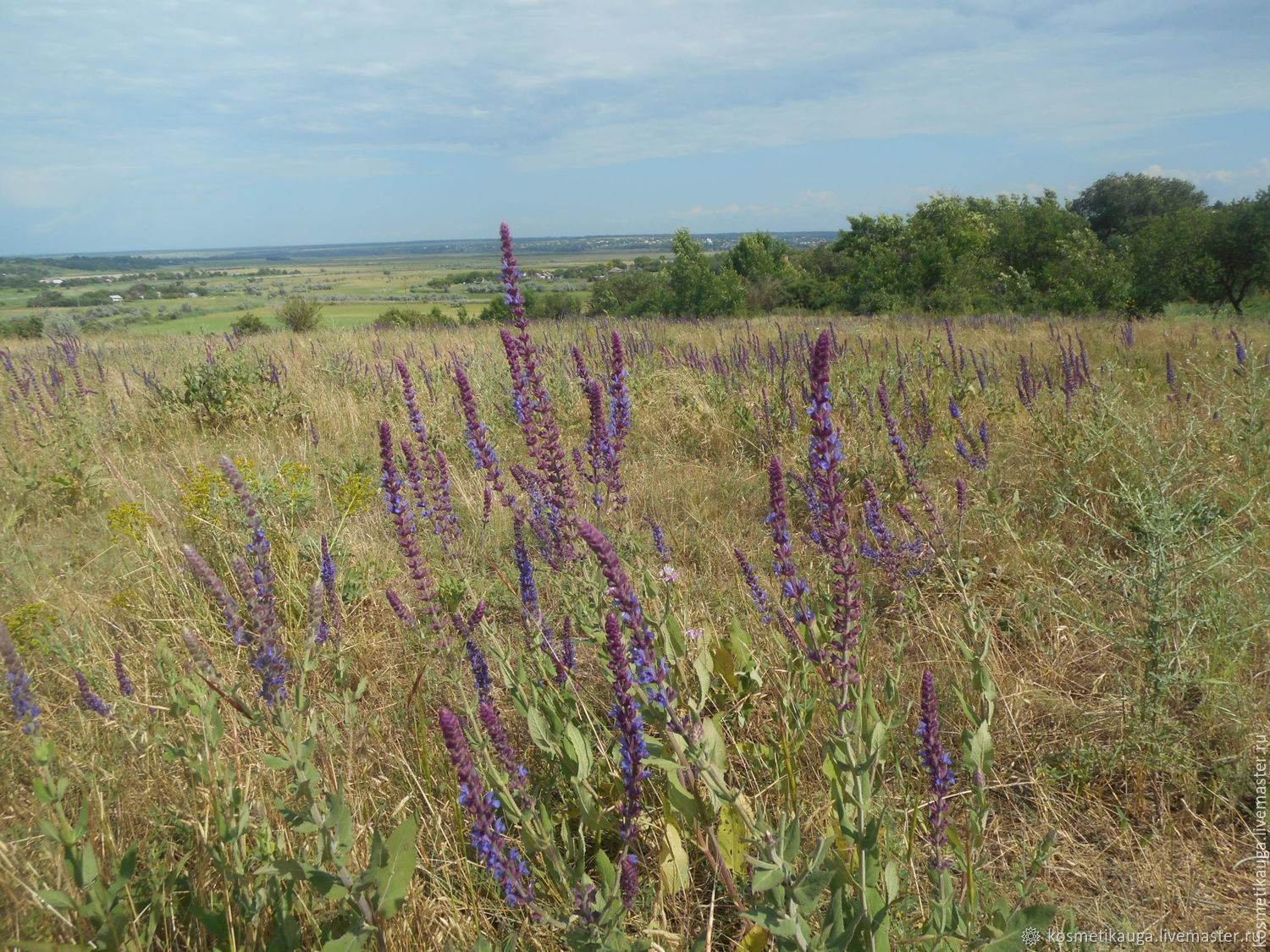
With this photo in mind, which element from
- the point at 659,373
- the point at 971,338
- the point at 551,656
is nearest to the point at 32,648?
the point at 551,656

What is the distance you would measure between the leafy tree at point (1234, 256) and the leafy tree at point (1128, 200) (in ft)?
89.5

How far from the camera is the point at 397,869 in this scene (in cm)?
147

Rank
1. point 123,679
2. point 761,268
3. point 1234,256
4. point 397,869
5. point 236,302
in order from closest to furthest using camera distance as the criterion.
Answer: point 397,869 → point 123,679 → point 1234,256 → point 236,302 → point 761,268

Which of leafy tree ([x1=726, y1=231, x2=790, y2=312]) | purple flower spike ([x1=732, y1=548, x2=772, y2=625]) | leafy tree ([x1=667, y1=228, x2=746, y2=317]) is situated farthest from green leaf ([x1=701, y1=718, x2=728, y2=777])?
leafy tree ([x1=726, y1=231, x2=790, y2=312])

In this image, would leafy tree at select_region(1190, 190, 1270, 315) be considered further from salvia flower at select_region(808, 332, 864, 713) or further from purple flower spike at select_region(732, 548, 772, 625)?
salvia flower at select_region(808, 332, 864, 713)

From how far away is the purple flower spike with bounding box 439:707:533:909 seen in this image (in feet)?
4.60

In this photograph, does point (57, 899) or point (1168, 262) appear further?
point (1168, 262)

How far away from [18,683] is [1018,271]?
1566 inches

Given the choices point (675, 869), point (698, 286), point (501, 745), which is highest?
point (698, 286)

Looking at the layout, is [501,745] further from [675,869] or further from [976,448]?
[976,448]

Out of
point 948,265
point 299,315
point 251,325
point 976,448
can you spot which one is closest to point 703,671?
point 976,448

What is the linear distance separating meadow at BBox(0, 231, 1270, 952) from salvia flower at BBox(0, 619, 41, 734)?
0.6 inches

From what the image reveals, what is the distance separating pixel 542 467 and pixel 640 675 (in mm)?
1263

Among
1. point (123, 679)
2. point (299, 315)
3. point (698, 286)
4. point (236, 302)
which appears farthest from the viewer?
point (698, 286)
